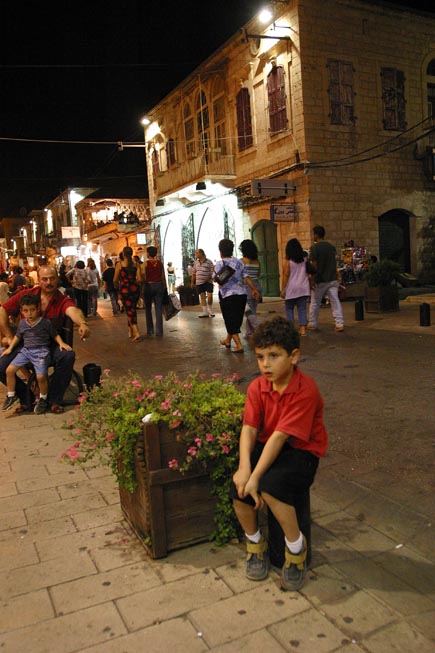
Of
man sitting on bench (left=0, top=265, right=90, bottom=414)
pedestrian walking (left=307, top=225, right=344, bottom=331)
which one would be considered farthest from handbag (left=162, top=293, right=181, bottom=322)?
man sitting on bench (left=0, top=265, right=90, bottom=414)

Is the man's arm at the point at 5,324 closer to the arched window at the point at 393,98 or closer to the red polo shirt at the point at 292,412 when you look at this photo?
the red polo shirt at the point at 292,412

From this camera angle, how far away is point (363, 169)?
741 inches

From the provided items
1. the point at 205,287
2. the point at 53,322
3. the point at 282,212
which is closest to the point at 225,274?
the point at 53,322

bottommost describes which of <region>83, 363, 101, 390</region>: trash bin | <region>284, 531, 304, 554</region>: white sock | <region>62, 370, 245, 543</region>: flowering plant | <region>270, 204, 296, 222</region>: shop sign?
<region>284, 531, 304, 554</region>: white sock

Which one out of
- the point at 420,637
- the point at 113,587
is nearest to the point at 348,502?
the point at 420,637

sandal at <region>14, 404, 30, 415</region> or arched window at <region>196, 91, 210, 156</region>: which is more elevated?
arched window at <region>196, 91, 210, 156</region>

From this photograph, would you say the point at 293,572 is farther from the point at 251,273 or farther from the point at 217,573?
the point at 251,273

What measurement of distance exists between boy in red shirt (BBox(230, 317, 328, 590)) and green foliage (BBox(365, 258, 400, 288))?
10.7 metres

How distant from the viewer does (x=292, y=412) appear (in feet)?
8.71

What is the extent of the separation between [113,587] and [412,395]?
13.5 feet

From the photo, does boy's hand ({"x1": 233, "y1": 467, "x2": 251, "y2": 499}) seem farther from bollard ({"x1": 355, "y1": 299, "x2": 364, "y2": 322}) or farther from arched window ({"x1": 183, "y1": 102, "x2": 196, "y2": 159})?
arched window ({"x1": 183, "y1": 102, "x2": 196, "y2": 159})

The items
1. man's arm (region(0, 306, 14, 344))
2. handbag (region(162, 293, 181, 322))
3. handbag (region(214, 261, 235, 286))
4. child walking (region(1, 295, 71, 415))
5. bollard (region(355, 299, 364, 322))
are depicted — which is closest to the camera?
child walking (region(1, 295, 71, 415))

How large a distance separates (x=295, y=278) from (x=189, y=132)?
57.1 feet

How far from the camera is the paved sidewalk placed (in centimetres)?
233
